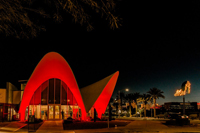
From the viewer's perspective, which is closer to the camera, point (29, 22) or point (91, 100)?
point (29, 22)

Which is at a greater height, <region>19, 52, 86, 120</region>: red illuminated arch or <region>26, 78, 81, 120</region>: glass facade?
<region>19, 52, 86, 120</region>: red illuminated arch

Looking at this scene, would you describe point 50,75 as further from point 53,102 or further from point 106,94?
point 106,94

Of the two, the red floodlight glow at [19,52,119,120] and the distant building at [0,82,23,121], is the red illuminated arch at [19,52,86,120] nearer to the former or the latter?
the red floodlight glow at [19,52,119,120]

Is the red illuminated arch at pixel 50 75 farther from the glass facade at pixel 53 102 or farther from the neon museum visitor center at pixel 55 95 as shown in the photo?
the glass facade at pixel 53 102

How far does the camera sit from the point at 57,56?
82.2 feet

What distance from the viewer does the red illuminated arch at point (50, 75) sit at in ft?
83.7

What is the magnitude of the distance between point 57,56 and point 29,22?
786 inches

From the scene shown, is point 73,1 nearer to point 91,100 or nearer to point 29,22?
point 29,22

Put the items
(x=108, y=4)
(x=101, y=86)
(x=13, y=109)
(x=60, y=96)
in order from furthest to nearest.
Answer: (x=13, y=109)
(x=60, y=96)
(x=101, y=86)
(x=108, y=4)

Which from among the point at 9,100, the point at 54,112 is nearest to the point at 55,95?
the point at 54,112

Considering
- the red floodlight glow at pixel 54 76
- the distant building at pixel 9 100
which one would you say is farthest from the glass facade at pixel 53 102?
the distant building at pixel 9 100

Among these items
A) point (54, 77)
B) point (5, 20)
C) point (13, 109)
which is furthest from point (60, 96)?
point (5, 20)

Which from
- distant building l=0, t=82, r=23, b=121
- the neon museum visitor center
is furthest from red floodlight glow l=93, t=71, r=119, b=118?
distant building l=0, t=82, r=23, b=121

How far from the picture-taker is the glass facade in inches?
1133
